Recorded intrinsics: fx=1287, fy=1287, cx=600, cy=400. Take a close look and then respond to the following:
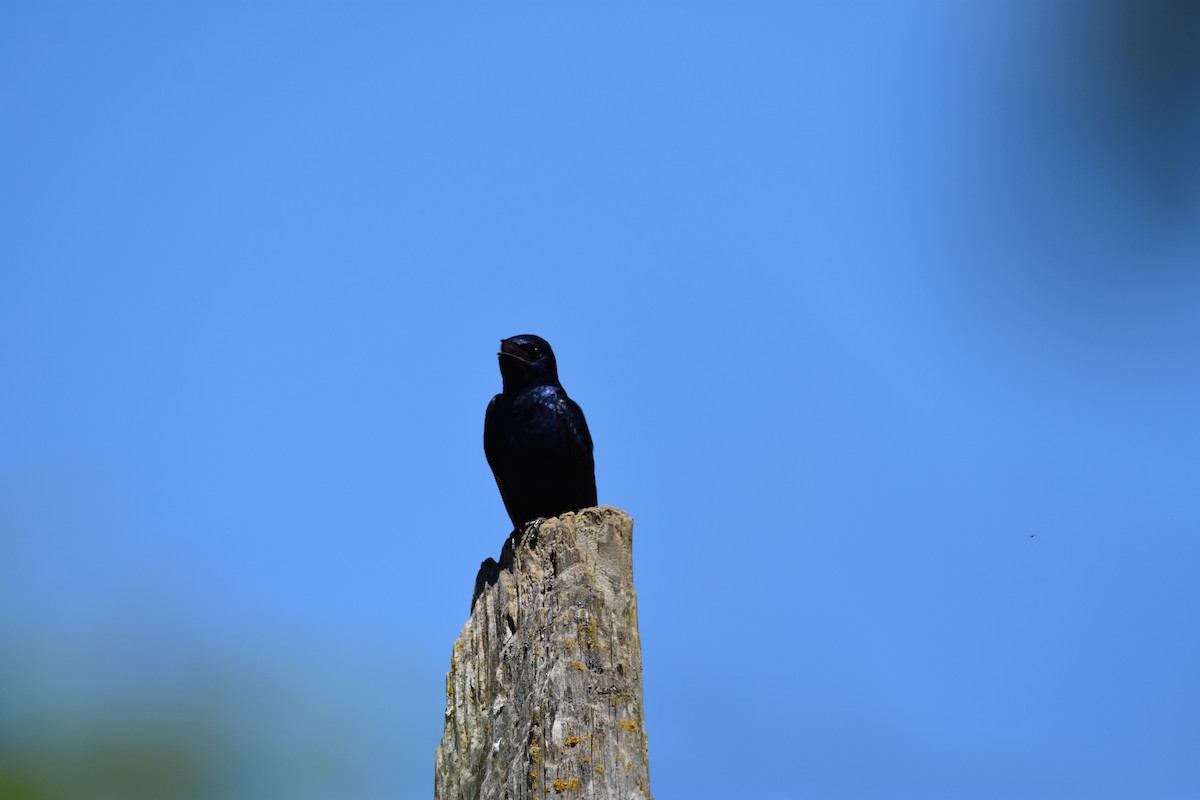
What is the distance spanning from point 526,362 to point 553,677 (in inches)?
178

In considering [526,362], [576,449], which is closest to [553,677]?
[576,449]

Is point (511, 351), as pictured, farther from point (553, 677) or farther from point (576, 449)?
point (553, 677)

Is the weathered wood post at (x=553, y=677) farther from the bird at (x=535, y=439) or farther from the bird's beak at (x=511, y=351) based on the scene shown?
the bird's beak at (x=511, y=351)

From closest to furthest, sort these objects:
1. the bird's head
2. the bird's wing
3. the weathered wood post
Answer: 1. the weathered wood post
2. the bird's wing
3. the bird's head

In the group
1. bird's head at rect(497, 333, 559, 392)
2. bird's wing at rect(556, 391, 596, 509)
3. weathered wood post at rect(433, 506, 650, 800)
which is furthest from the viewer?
bird's head at rect(497, 333, 559, 392)

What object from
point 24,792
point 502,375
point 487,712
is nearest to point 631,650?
point 487,712

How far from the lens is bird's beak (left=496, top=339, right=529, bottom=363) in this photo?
8.22 metres

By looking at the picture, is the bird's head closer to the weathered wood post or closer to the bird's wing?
the bird's wing

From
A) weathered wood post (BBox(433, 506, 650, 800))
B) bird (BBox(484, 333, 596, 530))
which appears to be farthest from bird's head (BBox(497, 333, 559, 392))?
weathered wood post (BBox(433, 506, 650, 800))

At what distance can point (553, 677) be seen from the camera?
3.88m

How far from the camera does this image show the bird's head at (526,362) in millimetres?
8234

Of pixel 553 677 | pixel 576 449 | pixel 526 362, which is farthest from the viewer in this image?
pixel 526 362

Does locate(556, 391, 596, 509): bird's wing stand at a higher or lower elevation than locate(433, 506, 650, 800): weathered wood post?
higher

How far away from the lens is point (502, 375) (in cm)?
844
